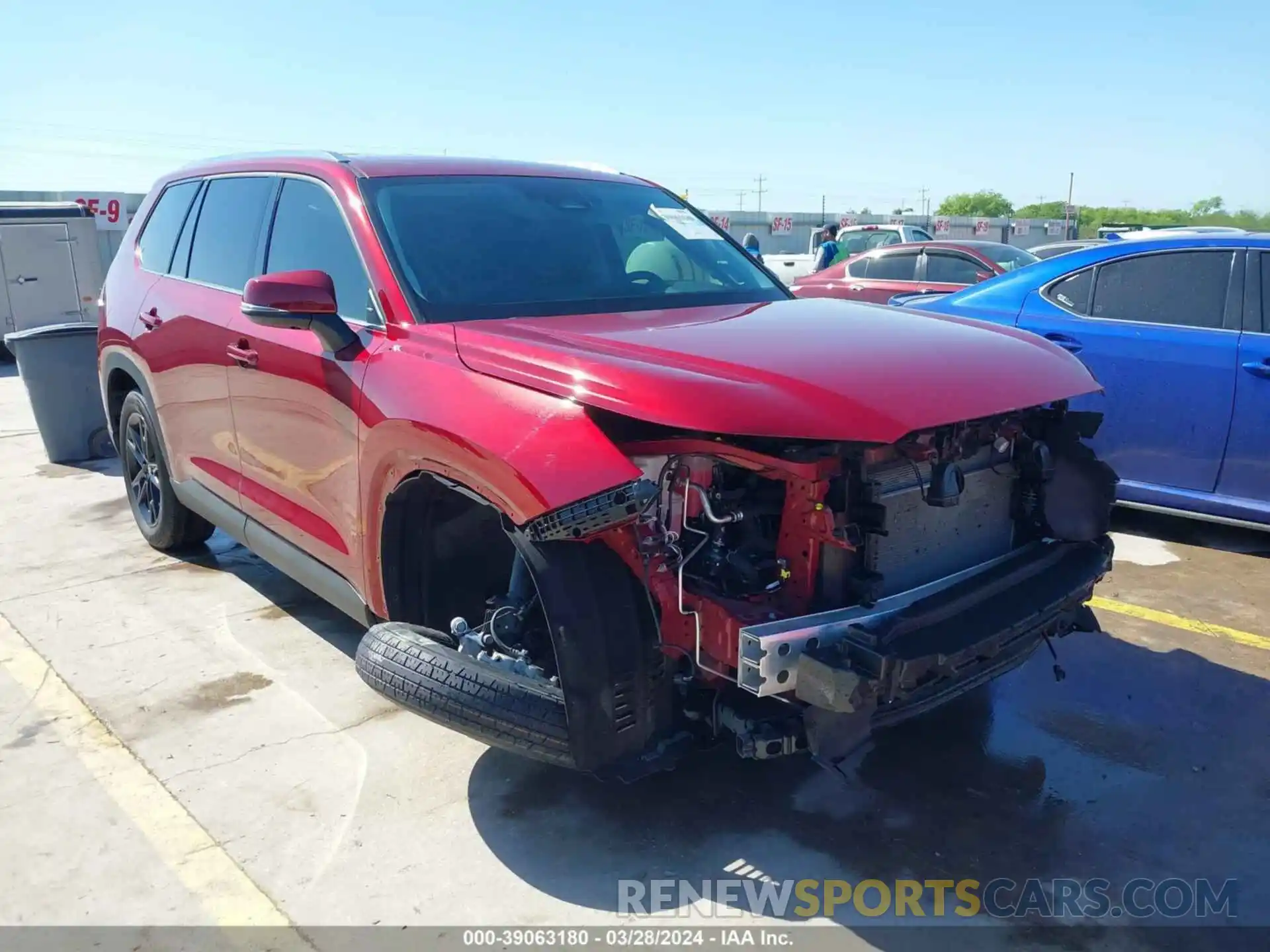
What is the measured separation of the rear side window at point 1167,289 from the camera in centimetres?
530

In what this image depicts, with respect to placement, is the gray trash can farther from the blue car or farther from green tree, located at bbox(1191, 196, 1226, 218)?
green tree, located at bbox(1191, 196, 1226, 218)

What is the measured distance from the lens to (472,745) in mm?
3551

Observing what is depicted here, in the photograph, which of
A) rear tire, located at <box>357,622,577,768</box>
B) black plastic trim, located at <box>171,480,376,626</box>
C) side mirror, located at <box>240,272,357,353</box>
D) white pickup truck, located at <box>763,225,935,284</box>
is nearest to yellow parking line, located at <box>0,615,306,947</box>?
rear tire, located at <box>357,622,577,768</box>

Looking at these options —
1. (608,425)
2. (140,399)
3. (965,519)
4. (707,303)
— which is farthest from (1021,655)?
(140,399)

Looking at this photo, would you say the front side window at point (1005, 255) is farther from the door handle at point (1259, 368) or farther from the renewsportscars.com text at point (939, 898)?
the renewsportscars.com text at point (939, 898)

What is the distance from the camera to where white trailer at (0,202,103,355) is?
545 inches

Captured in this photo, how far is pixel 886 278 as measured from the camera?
12.0 meters

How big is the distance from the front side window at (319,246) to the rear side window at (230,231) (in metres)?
0.20

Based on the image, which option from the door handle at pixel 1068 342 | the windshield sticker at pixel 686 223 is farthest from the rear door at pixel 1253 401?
the windshield sticker at pixel 686 223

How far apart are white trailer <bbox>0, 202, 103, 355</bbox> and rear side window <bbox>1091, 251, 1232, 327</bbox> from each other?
42.7 feet

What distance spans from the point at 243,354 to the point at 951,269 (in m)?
9.38

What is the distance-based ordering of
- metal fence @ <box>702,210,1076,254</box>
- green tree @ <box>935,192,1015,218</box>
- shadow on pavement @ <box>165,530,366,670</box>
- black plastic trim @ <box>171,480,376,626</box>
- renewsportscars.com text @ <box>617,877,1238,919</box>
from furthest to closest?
green tree @ <box>935,192,1015,218</box>
metal fence @ <box>702,210,1076,254</box>
shadow on pavement @ <box>165,530,366,670</box>
black plastic trim @ <box>171,480,376,626</box>
renewsportscars.com text @ <box>617,877,1238,919</box>

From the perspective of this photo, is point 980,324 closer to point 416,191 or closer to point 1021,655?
point 1021,655

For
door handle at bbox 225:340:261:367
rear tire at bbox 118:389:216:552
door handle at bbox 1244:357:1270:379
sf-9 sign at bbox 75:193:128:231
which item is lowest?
rear tire at bbox 118:389:216:552
